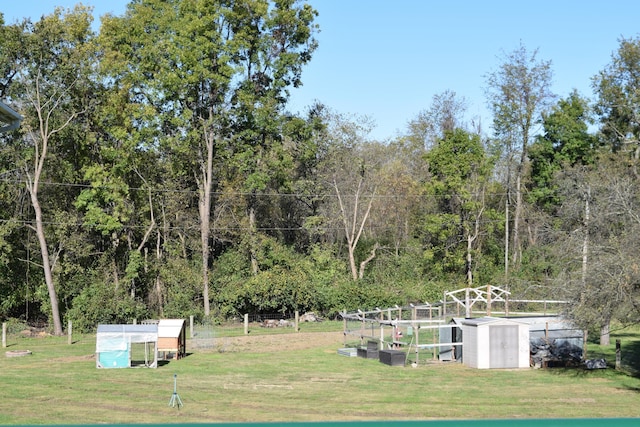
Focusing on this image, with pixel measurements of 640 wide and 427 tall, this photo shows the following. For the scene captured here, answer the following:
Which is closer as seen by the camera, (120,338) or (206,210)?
(120,338)

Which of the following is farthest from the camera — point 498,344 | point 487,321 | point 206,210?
point 206,210

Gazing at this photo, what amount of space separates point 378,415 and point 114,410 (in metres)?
7.47

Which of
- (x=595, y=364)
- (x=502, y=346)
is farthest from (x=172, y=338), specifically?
(x=595, y=364)

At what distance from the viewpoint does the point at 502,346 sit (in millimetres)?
30375

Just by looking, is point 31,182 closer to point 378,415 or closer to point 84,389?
point 84,389

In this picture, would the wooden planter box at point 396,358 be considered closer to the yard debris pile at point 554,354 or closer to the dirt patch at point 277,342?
the yard debris pile at point 554,354

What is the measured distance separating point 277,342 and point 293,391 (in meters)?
13.9

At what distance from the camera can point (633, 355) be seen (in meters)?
33.4

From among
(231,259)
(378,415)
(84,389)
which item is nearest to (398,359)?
(378,415)

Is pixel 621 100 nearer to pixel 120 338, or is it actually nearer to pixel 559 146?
pixel 559 146

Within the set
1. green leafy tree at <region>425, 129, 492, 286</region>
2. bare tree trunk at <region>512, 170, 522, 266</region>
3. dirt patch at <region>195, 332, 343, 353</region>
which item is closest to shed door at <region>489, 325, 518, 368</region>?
dirt patch at <region>195, 332, 343, 353</region>

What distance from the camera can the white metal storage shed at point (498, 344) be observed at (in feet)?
99.2

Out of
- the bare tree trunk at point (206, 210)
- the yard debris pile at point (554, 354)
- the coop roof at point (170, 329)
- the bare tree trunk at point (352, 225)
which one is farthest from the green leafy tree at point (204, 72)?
the yard debris pile at point (554, 354)

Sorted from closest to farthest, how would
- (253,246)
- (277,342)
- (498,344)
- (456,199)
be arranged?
(498,344)
(277,342)
(253,246)
(456,199)
